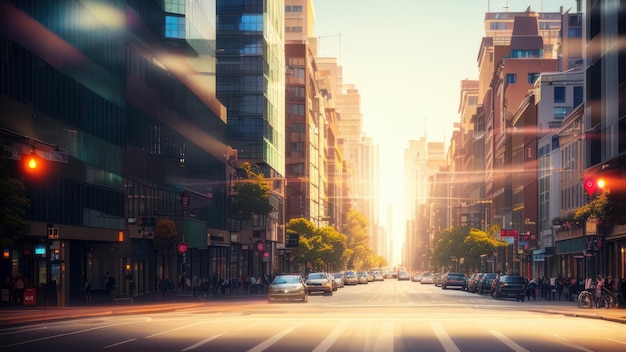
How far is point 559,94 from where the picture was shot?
380 feet

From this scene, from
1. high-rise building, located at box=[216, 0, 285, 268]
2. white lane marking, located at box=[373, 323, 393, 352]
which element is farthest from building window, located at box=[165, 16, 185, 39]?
white lane marking, located at box=[373, 323, 393, 352]

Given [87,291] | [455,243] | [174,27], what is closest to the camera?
[87,291]

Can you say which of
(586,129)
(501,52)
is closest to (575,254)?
(586,129)

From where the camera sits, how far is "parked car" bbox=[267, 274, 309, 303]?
196ft

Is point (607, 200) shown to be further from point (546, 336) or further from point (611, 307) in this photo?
point (546, 336)

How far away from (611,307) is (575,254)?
39.0 metres

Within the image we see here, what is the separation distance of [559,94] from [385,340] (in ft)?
304

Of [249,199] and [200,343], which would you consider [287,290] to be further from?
[249,199]

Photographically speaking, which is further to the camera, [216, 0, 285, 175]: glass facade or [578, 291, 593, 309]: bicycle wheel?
[216, 0, 285, 175]: glass facade

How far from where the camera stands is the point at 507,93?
148250mm

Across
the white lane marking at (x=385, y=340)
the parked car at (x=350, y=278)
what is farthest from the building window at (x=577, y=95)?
the white lane marking at (x=385, y=340)

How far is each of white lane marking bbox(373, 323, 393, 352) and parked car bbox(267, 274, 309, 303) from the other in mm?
24280

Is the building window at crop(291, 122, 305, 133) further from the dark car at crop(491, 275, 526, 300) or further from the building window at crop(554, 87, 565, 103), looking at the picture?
the dark car at crop(491, 275, 526, 300)

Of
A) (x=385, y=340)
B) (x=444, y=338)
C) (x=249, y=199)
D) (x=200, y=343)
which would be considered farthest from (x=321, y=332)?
(x=249, y=199)
